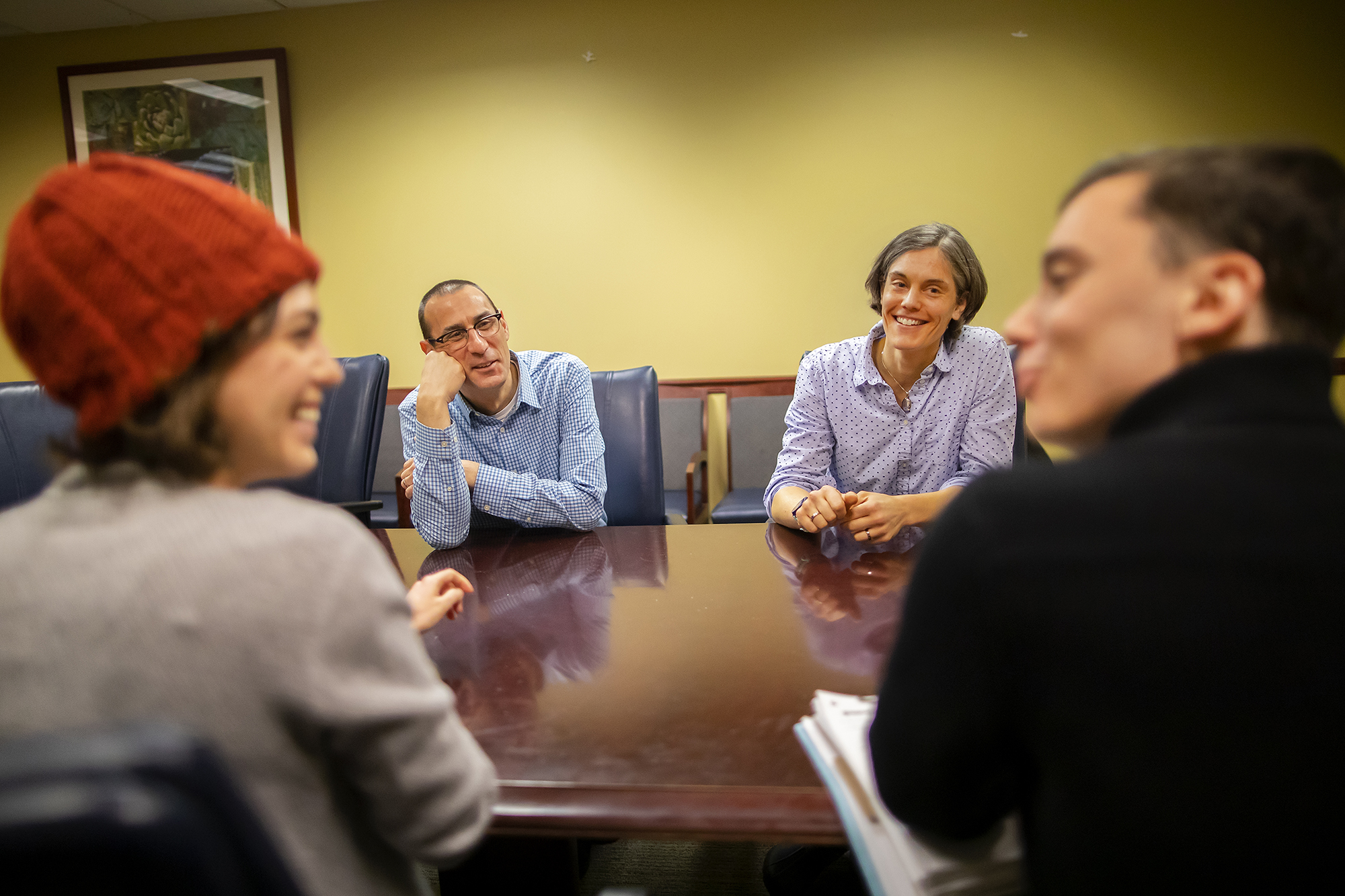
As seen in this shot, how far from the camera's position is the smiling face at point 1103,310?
0.58m

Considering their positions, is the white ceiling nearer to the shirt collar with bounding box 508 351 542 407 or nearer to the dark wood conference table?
the shirt collar with bounding box 508 351 542 407

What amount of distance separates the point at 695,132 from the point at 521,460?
7.98 ft

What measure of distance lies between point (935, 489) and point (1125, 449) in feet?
5.00

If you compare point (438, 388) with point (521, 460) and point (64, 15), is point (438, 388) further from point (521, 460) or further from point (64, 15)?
point (64, 15)

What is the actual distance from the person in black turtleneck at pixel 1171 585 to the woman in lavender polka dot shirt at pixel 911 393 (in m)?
1.28

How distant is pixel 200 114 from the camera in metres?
3.97

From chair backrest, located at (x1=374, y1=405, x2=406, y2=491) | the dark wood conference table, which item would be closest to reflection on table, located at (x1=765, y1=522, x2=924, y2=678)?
the dark wood conference table

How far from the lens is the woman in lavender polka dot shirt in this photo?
1940 millimetres

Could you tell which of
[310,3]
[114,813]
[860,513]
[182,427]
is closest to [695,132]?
[310,3]

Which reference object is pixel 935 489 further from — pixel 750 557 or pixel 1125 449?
pixel 1125 449

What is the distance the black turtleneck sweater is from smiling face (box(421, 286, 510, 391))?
158 centimetres

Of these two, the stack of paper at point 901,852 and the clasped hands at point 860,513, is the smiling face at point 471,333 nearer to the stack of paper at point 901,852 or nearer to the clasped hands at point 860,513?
the clasped hands at point 860,513

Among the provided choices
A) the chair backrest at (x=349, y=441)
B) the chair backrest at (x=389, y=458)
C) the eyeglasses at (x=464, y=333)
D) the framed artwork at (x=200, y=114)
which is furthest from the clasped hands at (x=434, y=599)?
the framed artwork at (x=200, y=114)

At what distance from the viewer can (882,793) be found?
0.64 m
